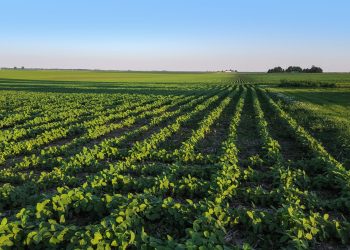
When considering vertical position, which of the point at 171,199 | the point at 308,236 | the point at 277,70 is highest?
the point at 277,70

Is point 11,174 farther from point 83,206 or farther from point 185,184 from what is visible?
point 185,184

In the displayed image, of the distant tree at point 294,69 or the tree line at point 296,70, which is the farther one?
the distant tree at point 294,69

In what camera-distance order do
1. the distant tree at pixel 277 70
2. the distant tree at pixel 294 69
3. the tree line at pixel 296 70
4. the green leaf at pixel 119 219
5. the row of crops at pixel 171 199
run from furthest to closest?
the distant tree at pixel 277 70 < the distant tree at pixel 294 69 < the tree line at pixel 296 70 < the green leaf at pixel 119 219 < the row of crops at pixel 171 199

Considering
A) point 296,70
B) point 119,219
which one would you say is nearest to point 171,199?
point 119,219

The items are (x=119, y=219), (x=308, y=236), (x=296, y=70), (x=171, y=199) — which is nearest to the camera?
(x=308, y=236)

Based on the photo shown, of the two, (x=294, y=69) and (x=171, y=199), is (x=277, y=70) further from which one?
(x=171, y=199)

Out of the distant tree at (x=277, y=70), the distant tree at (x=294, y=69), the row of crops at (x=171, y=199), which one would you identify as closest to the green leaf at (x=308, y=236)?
the row of crops at (x=171, y=199)

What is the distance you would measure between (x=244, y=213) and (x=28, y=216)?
12.8 feet

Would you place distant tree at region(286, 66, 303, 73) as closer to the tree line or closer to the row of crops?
the tree line

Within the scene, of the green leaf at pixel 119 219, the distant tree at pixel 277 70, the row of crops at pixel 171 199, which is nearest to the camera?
the row of crops at pixel 171 199

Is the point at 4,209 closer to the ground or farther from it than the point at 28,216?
closer to the ground

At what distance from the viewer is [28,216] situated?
19.4 ft

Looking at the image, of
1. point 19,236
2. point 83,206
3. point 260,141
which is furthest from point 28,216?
point 260,141

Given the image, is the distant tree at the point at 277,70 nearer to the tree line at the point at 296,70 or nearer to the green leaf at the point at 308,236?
the tree line at the point at 296,70
